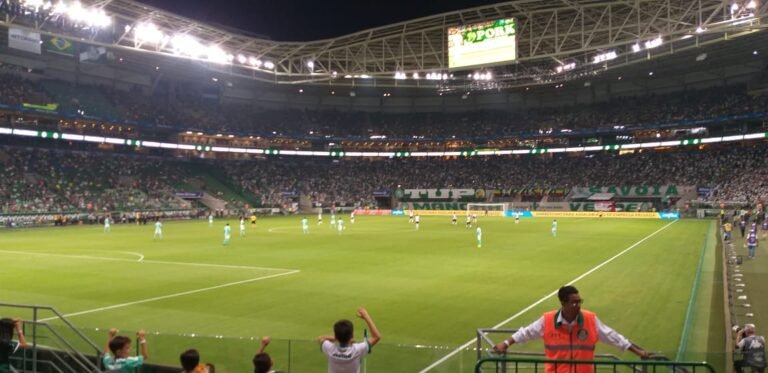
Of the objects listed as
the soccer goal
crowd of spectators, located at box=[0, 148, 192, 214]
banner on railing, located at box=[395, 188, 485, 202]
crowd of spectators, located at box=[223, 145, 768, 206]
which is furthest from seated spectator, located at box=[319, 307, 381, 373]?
banner on railing, located at box=[395, 188, 485, 202]

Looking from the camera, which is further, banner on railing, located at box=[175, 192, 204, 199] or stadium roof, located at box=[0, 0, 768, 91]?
banner on railing, located at box=[175, 192, 204, 199]

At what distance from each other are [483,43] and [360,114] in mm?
65833

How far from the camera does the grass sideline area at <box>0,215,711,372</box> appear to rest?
39.3 ft

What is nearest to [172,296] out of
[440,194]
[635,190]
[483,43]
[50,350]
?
[50,350]

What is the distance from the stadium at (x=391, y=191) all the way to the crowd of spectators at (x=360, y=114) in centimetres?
40

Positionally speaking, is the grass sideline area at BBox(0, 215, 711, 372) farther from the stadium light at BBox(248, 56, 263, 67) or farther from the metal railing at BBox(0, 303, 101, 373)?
the stadium light at BBox(248, 56, 263, 67)

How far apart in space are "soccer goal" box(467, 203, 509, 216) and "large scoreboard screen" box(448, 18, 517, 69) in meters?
42.0

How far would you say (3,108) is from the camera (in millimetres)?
59812

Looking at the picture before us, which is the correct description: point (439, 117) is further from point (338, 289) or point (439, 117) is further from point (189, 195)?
point (338, 289)

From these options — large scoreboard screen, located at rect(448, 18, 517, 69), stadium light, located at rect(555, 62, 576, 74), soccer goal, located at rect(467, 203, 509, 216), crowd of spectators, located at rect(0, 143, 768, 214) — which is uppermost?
stadium light, located at rect(555, 62, 576, 74)

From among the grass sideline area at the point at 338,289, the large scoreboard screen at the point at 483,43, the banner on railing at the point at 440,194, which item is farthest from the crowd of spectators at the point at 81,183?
the large scoreboard screen at the point at 483,43

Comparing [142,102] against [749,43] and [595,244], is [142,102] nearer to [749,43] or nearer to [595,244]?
[595,244]

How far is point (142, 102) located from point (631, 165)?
240 feet

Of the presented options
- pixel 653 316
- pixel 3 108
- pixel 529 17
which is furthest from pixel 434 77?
pixel 653 316
